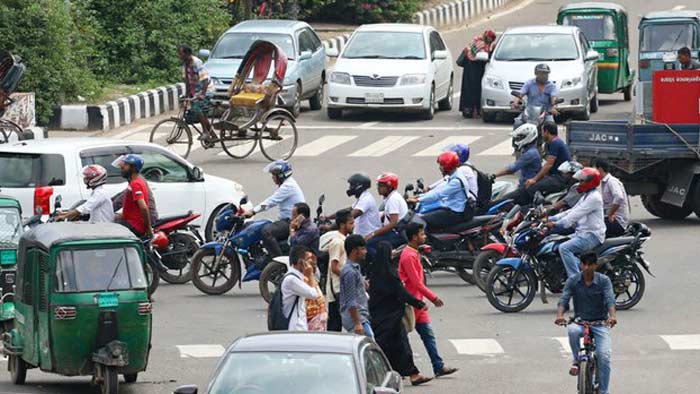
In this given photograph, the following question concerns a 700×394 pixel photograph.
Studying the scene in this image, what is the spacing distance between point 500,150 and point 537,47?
14.5ft

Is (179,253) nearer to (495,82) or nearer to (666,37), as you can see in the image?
(495,82)

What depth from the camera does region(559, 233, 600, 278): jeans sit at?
1719 centimetres

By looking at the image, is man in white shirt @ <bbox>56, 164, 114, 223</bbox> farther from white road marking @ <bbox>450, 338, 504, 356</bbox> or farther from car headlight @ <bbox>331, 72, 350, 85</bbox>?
car headlight @ <bbox>331, 72, 350, 85</bbox>

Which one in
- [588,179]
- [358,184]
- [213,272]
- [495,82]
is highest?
[588,179]

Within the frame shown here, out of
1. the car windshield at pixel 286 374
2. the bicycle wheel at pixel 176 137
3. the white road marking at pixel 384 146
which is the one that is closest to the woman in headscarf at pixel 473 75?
the white road marking at pixel 384 146

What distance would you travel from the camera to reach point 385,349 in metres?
14.1

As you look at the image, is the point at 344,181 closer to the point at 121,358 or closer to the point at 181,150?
the point at 181,150

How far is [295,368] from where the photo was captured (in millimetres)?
10445

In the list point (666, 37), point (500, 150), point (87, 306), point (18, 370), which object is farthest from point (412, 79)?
point (87, 306)

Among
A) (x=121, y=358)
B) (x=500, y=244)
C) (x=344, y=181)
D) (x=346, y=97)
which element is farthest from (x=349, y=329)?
(x=346, y=97)

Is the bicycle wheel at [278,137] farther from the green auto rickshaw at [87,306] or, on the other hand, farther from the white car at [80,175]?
the green auto rickshaw at [87,306]

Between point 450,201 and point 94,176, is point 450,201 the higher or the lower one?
the lower one

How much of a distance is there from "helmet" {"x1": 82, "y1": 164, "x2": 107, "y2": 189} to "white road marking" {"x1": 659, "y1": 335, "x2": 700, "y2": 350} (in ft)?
19.5

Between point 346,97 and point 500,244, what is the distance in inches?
543
